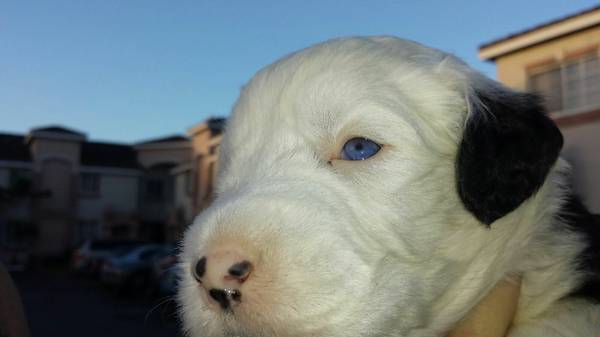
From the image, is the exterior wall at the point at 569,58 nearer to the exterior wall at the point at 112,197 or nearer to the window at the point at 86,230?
the exterior wall at the point at 112,197

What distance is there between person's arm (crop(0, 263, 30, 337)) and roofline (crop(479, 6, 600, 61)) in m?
14.8

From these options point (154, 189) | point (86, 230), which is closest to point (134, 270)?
point (86, 230)

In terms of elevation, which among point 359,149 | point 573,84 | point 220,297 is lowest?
point 573,84

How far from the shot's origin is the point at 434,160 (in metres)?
2.30

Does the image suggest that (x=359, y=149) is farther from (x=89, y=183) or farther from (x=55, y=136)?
(x=89, y=183)

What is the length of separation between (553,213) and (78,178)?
46887 millimetres

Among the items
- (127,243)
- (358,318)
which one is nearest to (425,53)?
(358,318)

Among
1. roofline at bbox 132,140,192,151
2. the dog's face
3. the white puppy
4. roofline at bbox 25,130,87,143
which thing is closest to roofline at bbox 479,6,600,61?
the white puppy

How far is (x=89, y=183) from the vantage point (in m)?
46.7

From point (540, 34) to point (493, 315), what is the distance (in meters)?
14.6

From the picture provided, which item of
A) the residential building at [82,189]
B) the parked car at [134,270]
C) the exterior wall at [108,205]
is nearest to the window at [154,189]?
the residential building at [82,189]

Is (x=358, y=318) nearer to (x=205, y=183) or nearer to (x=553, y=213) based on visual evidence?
(x=553, y=213)

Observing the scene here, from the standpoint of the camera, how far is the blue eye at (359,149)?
221 cm

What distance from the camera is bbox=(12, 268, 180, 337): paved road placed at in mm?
13266
